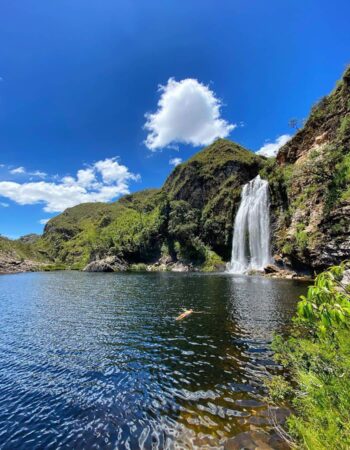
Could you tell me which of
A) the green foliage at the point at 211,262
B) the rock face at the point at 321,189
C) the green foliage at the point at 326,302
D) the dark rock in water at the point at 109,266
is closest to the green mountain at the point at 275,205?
the rock face at the point at 321,189

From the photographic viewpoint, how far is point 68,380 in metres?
12.1

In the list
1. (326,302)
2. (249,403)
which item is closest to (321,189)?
(249,403)

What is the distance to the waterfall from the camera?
242ft

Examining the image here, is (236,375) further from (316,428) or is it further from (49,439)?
(49,439)

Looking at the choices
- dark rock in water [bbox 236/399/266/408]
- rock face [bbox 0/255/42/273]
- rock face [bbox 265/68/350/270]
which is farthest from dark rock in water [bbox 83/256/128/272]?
dark rock in water [bbox 236/399/266/408]

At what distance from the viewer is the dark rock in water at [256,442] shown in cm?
712

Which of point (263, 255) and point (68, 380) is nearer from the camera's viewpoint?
point (68, 380)

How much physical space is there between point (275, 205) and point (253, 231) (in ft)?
36.8

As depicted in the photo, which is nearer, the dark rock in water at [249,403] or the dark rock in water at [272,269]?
the dark rock in water at [249,403]

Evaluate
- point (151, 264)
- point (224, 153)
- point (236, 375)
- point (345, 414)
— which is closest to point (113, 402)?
point (236, 375)

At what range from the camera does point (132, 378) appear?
478 inches

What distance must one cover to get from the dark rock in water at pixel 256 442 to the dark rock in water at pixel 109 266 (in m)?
115

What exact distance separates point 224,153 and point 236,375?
14353 cm

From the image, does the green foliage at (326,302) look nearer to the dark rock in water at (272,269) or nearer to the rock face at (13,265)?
the dark rock in water at (272,269)
